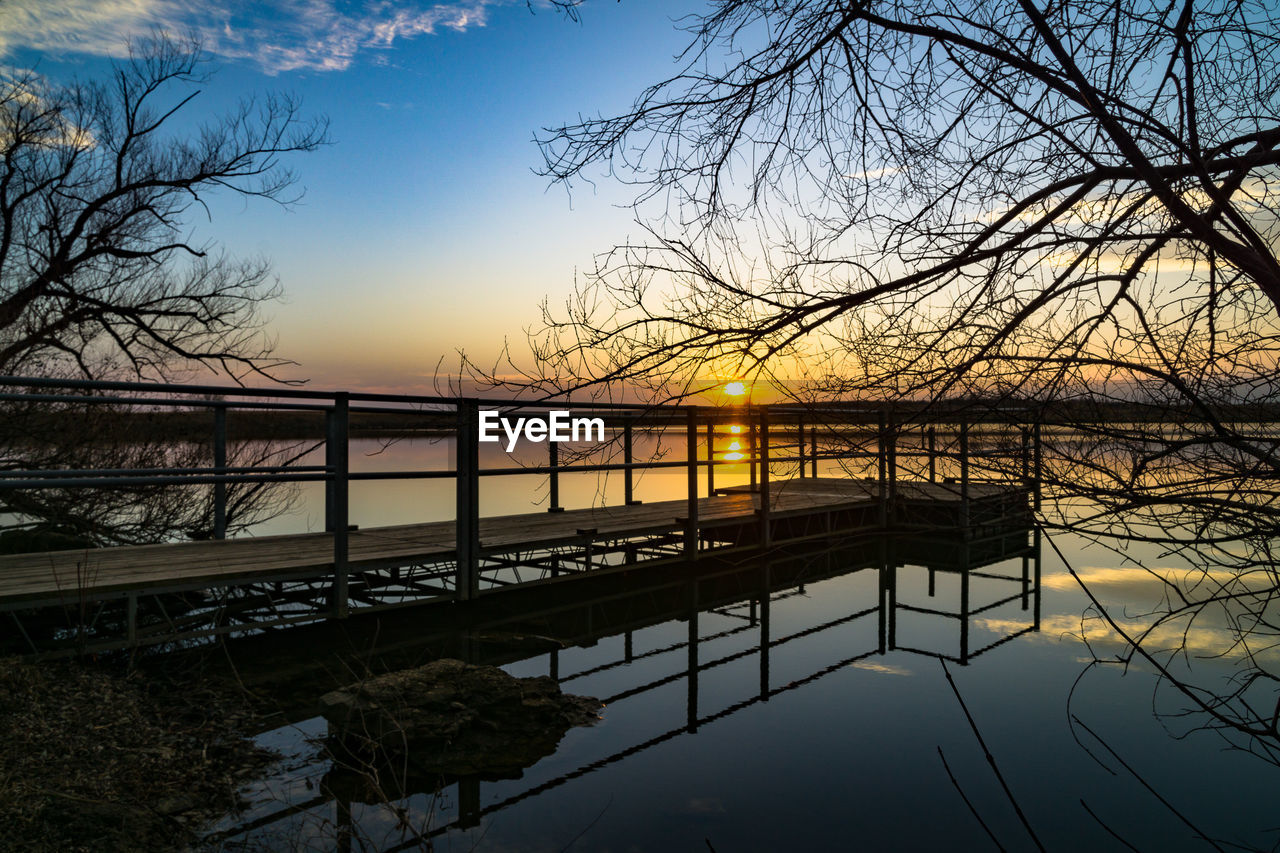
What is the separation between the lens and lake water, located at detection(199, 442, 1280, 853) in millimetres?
2740

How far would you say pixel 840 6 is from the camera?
91.1 inches

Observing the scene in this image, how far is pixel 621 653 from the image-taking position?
491 centimetres

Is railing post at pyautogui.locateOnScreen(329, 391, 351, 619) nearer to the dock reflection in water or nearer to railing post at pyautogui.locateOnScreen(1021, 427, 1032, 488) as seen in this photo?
the dock reflection in water

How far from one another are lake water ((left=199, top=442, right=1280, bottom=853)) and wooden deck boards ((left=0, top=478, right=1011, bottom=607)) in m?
0.44

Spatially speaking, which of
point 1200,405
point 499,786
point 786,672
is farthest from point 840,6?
point 786,672

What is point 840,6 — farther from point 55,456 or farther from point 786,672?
point 55,456

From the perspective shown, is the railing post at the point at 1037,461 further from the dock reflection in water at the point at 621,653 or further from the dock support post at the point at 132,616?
the dock support post at the point at 132,616

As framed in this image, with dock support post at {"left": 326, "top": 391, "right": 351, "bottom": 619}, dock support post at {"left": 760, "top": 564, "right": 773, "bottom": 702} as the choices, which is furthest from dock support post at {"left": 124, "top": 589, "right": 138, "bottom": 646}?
dock support post at {"left": 760, "top": 564, "right": 773, "bottom": 702}

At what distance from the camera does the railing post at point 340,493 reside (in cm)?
468

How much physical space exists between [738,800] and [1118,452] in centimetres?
172

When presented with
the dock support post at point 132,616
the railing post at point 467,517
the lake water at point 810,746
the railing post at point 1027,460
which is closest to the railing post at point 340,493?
the lake water at point 810,746

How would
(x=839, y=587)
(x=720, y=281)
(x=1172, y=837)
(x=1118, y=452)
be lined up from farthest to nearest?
(x=839, y=587)
(x=1172, y=837)
(x=720, y=281)
(x=1118, y=452)

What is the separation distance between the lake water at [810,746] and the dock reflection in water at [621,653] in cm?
2

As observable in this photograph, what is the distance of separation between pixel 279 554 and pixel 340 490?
0.63m
